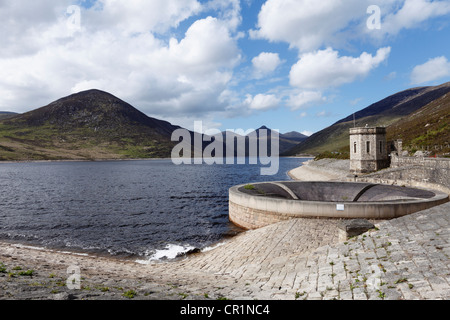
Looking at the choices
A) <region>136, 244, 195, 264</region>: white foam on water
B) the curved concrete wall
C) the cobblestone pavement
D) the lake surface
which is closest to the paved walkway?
the cobblestone pavement

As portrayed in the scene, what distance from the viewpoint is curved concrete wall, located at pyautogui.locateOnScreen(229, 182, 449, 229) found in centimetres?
2048

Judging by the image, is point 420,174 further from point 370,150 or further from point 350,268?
point 350,268

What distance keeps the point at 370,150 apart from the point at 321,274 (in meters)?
36.4

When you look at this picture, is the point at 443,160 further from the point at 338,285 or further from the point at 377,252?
the point at 338,285

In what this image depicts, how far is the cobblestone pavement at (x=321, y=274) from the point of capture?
8.62m

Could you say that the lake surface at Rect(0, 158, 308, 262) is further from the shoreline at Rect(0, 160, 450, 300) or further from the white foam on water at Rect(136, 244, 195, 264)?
the shoreline at Rect(0, 160, 450, 300)

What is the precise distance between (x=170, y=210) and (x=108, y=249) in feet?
51.3

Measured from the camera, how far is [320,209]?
2123cm

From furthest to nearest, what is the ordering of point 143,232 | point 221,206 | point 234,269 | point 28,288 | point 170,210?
point 221,206
point 170,210
point 143,232
point 234,269
point 28,288

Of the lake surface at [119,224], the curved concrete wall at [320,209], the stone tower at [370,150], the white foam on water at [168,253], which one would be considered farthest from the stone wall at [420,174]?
the white foam on water at [168,253]

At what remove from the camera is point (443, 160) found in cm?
2847

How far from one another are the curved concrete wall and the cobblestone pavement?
4276 millimetres
